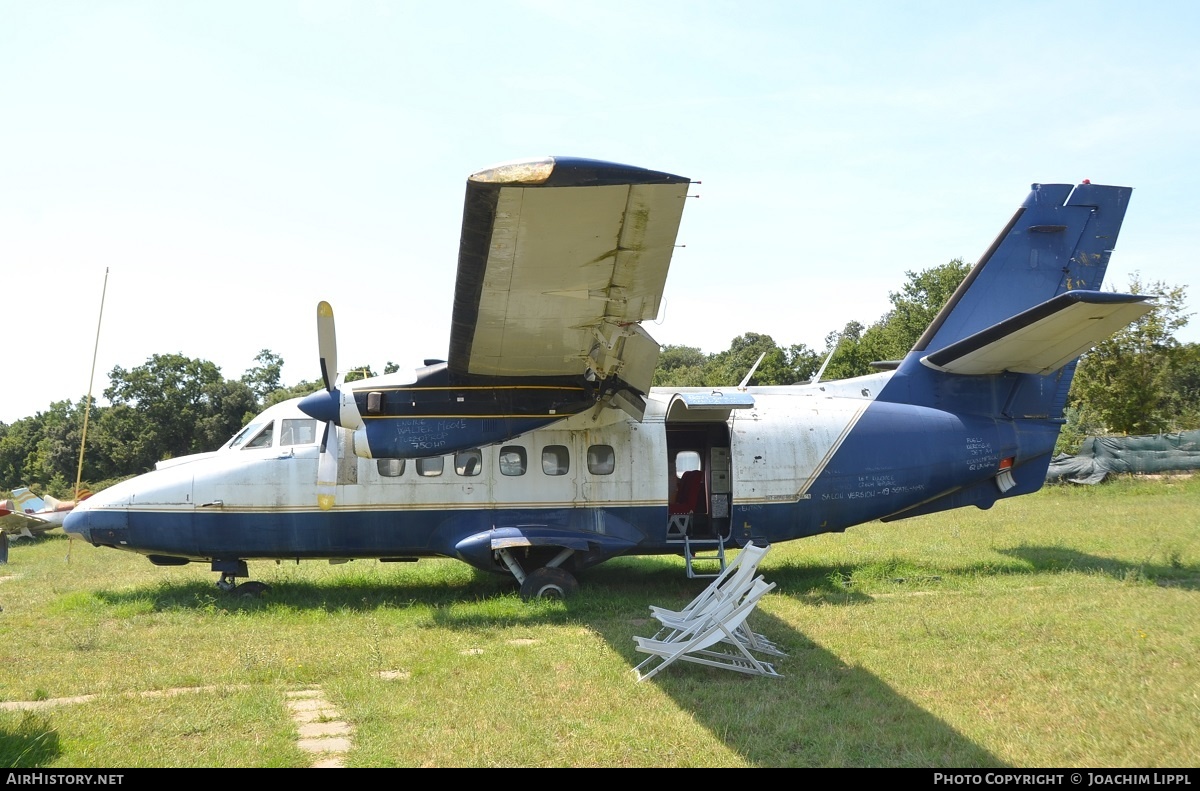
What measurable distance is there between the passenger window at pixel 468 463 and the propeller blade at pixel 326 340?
78.8 inches

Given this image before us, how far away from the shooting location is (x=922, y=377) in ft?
41.8

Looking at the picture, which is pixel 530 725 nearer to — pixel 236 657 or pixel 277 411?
pixel 236 657

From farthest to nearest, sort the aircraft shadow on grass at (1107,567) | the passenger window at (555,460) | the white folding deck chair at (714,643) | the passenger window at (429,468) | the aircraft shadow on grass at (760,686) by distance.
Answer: the passenger window at (555,460)
the passenger window at (429,468)
the aircraft shadow on grass at (1107,567)
the white folding deck chair at (714,643)
the aircraft shadow on grass at (760,686)

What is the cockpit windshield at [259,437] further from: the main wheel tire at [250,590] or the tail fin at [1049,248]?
the tail fin at [1049,248]

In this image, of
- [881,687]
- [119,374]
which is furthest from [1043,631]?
[119,374]

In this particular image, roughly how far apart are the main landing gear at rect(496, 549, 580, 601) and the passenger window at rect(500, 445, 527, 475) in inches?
41.6

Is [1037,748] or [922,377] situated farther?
[922,377]

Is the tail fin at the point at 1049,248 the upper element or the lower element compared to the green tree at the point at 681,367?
lower

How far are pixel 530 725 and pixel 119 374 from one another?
153 ft

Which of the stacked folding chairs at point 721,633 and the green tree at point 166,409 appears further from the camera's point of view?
the green tree at point 166,409

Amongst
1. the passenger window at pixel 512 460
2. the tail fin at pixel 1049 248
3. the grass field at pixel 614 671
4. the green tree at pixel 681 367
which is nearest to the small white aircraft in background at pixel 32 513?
the grass field at pixel 614 671

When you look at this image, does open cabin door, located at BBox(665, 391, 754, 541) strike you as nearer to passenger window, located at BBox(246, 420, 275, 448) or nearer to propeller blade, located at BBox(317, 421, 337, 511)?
propeller blade, located at BBox(317, 421, 337, 511)

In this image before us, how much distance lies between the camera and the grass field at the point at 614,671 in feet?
18.9

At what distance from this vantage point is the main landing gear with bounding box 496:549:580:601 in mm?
10977
